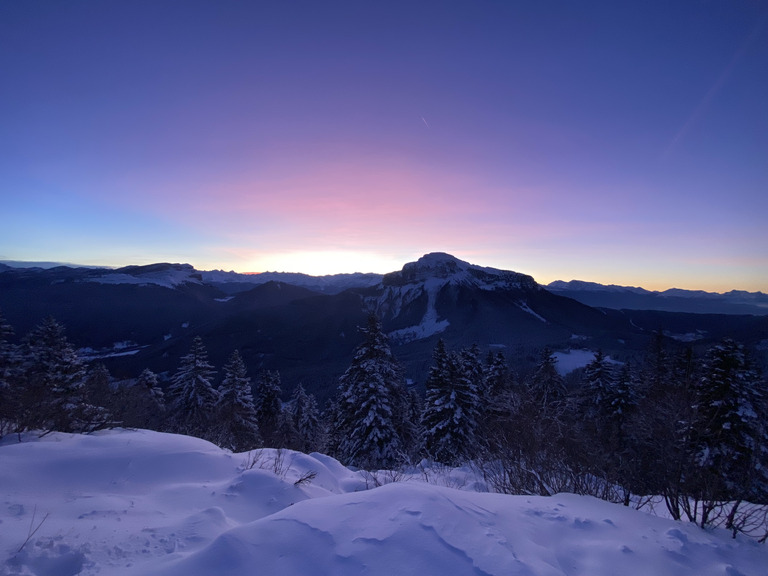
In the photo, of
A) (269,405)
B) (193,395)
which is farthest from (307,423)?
(193,395)

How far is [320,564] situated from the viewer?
9.55 ft

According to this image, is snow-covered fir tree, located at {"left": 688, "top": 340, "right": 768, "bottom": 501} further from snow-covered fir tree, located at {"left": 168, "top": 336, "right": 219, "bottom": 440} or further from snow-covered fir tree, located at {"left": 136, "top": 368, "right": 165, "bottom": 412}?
snow-covered fir tree, located at {"left": 136, "top": 368, "right": 165, "bottom": 412}

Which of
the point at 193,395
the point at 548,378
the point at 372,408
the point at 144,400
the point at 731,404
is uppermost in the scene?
the point at 731,404

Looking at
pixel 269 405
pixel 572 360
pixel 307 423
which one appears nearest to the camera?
pixel 269 405

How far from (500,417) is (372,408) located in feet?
26.4

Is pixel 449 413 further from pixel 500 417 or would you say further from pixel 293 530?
pixel 293 530

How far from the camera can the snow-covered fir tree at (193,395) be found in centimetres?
2222

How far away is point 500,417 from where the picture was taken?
11500mm

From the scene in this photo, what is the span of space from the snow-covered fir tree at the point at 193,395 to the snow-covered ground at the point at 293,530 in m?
19.1

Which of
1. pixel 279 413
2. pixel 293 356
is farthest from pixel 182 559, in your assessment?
pixel 293 356

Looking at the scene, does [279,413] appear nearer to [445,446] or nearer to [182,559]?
[445,446]

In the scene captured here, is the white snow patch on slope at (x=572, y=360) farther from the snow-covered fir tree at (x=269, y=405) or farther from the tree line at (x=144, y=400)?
the tree line at (x=144, y=400)

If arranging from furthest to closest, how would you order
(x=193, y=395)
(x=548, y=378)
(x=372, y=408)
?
(x=548, y=378) → (x=193, y=395) → (x=372, y=408)

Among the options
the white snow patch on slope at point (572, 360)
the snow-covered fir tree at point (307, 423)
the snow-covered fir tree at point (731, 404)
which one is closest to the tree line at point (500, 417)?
the snow-covered fir tree at point (731, 404)
